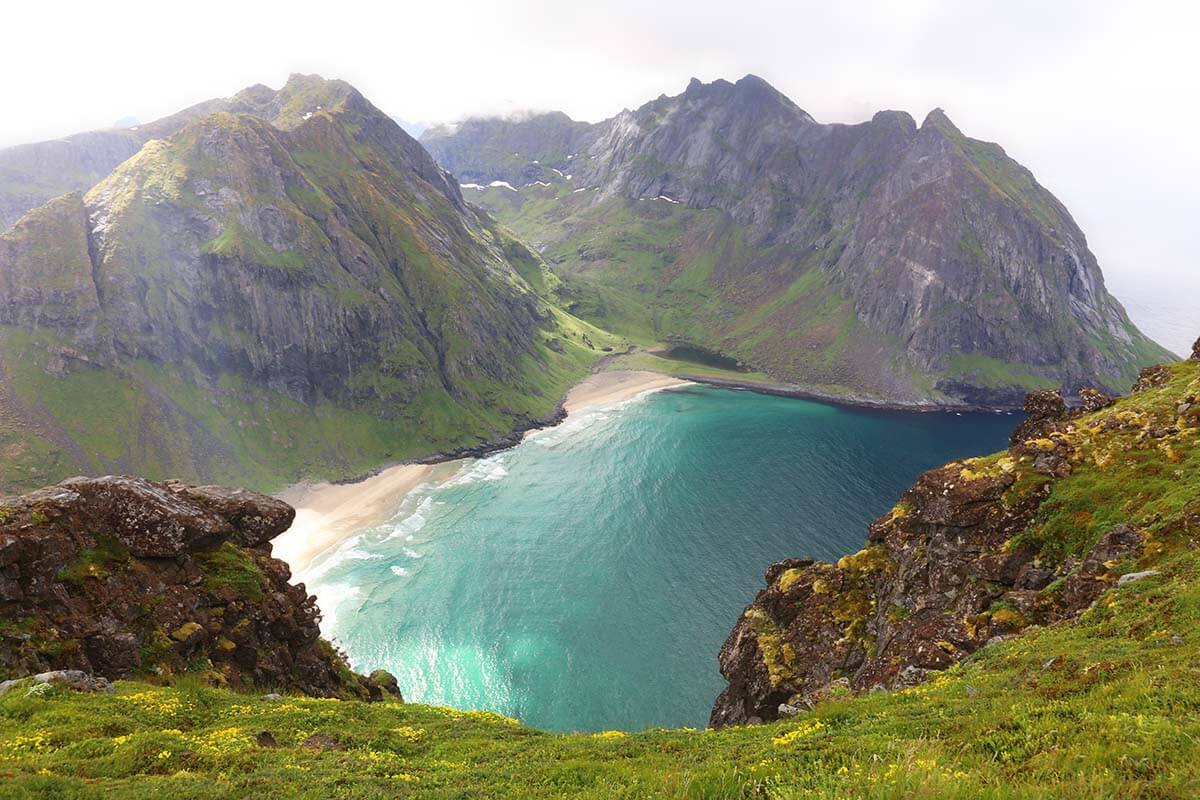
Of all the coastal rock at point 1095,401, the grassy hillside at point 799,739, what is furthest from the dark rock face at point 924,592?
the grassy hillside at point 799,739

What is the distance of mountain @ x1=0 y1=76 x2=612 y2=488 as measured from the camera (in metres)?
124

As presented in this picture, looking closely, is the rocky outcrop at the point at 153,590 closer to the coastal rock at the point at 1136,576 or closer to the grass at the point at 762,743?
the grass at the point at 762,743

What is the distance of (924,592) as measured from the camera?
109ft

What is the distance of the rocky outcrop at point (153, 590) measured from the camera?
2417 cm

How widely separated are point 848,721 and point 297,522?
128m

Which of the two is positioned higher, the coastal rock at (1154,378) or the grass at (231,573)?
the coastal rock at (1154,378)

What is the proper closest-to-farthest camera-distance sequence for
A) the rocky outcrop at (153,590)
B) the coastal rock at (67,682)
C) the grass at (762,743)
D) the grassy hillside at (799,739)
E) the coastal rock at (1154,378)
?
the grass at (762,743) → the grassy hillside at (799,739) → the coastal rock at (67,682) → the rocky outcrop at (153,590) → the coastal rock at (1154,378)

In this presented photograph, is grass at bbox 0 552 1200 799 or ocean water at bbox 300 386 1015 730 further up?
grass at bbox 0 552 1200 799

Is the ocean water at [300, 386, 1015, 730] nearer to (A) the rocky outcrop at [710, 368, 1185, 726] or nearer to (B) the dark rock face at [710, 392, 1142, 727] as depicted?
(B) the dark rock face at [710, 392, 1142, 727]

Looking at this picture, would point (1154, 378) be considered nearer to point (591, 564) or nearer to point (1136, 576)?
point (1136, 576)

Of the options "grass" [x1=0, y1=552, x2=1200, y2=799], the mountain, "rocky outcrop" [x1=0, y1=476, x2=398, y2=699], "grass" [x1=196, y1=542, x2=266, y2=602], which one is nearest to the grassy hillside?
"grass" [x1=0, y1=552, x2=1200, y2=799]

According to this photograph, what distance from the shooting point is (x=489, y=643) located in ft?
276

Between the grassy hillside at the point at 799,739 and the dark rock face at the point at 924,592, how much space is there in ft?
11.3

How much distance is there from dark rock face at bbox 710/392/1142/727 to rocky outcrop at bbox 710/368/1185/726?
82 millimetres
